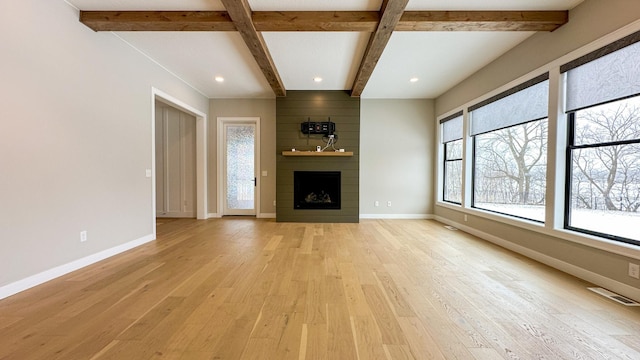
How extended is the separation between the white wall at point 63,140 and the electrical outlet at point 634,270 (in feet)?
16.8

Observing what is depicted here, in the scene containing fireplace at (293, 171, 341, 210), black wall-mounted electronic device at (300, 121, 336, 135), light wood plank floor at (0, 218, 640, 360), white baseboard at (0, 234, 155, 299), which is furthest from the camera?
fireplace at (293, 171, 341, 210)

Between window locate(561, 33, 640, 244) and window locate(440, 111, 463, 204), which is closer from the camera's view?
window locate(561, 33, 640, 244)

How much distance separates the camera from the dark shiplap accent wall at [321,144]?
5.41 metres

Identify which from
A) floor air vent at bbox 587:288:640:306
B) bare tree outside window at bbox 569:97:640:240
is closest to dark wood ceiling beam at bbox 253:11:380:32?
bare tree outside window at bbox 569:97:640:240

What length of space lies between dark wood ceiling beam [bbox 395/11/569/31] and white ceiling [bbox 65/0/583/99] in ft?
0.18

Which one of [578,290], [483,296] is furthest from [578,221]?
[483,296]

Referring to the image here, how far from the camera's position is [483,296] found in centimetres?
210

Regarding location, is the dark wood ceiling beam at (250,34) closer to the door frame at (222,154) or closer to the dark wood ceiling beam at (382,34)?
the dark wood ceiling beam at (382,34)

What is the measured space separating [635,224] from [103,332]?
4.15 m

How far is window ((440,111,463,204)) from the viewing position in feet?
16.4

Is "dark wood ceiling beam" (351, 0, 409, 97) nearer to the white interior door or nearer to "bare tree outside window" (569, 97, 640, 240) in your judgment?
"bare tree outside window" (569, 97, 640, 240)

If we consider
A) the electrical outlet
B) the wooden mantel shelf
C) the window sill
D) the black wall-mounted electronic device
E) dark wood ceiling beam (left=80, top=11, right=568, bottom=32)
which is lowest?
the electrical outlet

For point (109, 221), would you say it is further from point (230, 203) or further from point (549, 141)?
point (549, 141)

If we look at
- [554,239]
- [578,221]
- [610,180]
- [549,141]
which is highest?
[549,141]
